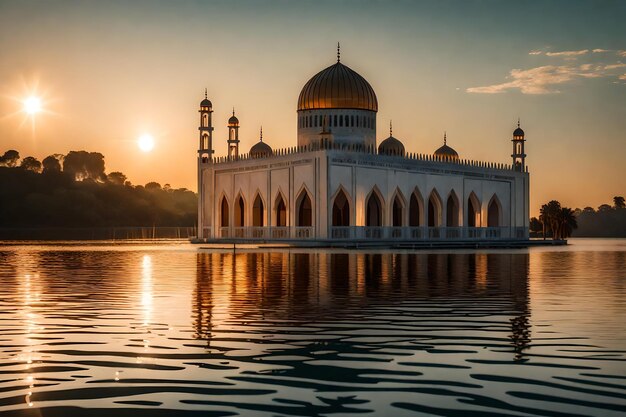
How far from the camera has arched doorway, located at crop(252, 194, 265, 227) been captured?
49781 millimetres

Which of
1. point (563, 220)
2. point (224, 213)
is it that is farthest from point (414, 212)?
point (563, 220)

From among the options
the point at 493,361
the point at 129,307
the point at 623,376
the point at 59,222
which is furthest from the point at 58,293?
the point at 59,222

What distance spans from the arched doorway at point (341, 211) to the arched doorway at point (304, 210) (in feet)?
5.13

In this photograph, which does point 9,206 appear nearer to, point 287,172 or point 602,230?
point 287,172

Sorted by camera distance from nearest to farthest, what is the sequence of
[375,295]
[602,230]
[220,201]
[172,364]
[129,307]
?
[172,364] → [129,307] → [375,295] → [220,201] → [602,230]

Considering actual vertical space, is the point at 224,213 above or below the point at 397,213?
above

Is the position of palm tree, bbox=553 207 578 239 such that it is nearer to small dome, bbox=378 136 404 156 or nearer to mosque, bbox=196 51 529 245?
mosque, bbox=196 51 529 245

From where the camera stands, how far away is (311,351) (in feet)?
24.2

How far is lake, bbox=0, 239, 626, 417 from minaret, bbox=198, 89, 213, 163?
3999 centimetres

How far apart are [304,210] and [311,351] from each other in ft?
135

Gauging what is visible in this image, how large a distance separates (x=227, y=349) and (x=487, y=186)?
1908 inches

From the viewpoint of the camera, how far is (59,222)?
293 ft

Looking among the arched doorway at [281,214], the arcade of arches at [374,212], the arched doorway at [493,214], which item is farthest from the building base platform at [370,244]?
the arched doorway at [281,214]

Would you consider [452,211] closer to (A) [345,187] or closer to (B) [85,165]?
(A) [345,187]
